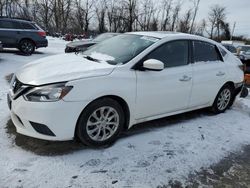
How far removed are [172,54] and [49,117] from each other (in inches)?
87.2

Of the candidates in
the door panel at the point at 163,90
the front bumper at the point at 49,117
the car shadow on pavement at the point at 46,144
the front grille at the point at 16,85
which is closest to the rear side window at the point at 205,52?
the door panel at the point at 163,90

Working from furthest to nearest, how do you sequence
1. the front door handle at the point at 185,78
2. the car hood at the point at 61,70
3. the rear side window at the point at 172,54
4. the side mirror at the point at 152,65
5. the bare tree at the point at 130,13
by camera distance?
the bare tree at the point at 130,13, the front door handle at the point at 185,78, the rear side window at the point at 172,54, the side mirror at the point at 152,65, the car hood at the point at 61,70

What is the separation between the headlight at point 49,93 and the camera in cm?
325

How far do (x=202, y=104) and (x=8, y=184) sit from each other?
3.50 meters

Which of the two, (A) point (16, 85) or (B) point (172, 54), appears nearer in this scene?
(A) point (16, 85)

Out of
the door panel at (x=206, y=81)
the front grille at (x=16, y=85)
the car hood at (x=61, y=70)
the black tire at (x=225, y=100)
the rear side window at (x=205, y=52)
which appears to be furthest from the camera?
the black tire at (x=225, y=100)

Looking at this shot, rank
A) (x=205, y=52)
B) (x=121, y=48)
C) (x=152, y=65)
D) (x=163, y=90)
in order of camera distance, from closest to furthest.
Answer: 1. (x=152, y=65)
2. (x=163, y=90)
3. (x=121, y=48)
4. (x=205, y=52)

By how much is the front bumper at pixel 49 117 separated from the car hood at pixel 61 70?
0.29m

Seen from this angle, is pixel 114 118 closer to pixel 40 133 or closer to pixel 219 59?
pixel 40 133

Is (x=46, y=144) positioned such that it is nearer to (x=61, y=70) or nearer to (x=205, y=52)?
(x=61, y=70)

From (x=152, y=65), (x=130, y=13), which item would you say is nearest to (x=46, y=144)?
(x=152, y=65)

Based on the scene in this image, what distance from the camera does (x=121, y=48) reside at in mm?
4395

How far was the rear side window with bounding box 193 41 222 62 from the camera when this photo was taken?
4834 millimetres

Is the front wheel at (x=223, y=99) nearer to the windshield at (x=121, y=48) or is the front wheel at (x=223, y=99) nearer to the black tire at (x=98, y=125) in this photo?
the windshield at (x=121, y=48)
